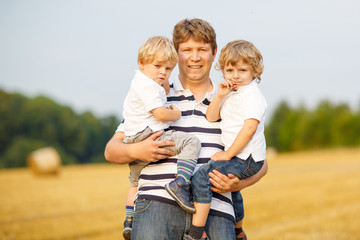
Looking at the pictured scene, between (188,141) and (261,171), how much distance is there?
617mm

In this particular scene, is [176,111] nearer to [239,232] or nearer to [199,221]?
[199,221]

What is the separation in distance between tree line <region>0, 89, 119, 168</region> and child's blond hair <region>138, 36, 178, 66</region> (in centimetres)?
3241

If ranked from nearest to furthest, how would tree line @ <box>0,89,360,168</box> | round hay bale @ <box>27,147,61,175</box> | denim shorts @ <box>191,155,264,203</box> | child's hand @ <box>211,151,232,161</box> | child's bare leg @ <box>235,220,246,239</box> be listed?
denim shorts @ <box>191,155,264,203</box> → child's hand @ <box>211,151,232,161</box> → child's bare leg @ <box>235,220,246,239</box> → round hay bale @ <box>27,147,61,175</box> → tree line @ <box>0,89,360,168</box>

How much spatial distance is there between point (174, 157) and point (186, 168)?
170mm

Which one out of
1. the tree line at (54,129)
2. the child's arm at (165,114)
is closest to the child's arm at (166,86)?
the child's arm at (165,114)

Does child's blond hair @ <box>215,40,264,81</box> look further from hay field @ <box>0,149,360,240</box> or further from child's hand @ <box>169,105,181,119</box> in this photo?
hay field @ <box>0,149,360,240</box>

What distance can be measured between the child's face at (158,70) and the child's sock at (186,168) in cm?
57

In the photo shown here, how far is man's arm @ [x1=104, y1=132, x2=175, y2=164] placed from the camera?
9.62ft

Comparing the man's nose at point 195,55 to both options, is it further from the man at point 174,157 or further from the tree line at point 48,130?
the tree line at point 48,130

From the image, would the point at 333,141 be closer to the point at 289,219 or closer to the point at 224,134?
the point at 289,219

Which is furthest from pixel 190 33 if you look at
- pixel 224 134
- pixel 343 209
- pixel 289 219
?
pixel 343 209

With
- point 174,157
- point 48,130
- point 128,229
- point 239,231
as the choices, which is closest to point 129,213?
point 128,229

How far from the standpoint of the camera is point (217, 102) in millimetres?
3139

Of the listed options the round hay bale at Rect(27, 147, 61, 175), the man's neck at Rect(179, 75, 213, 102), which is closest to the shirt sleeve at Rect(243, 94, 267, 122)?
the man's neck at Rect(179, 75, 213, 102)
